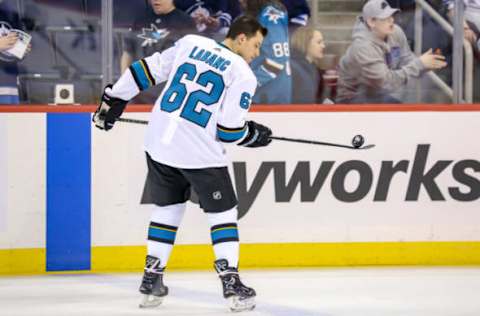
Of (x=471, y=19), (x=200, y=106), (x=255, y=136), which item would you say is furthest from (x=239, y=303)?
(x=471, y=19)

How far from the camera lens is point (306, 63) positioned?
524 centimetres

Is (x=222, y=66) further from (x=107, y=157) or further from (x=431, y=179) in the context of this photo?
(x=431, y=179)

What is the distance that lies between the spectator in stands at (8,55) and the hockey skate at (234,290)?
167 cm

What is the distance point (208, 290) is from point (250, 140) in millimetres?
798

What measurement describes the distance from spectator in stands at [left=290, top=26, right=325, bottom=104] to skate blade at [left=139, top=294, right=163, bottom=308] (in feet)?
5.22

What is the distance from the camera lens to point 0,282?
15.2ft

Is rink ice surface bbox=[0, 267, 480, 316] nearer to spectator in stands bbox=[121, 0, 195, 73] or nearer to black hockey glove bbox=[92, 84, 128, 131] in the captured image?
black hockey glove bbox=[92, 84, 128, 131]

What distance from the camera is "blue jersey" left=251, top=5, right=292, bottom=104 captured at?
5223 mm

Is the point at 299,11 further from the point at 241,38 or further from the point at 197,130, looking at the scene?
the point at 197,130

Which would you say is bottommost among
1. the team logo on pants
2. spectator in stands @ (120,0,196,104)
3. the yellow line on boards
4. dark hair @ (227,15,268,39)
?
the yellow line on boards


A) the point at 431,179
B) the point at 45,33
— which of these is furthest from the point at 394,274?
the point at 45,33

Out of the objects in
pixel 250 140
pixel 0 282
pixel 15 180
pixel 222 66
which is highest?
pixel 222 66

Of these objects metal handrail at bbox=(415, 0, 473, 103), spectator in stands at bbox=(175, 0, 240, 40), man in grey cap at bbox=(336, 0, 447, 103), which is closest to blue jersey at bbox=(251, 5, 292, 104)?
spectator in stands at bbox=(175, 0, 240, 40)

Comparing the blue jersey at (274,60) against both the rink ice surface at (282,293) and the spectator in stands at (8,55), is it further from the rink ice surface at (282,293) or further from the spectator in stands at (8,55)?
the spectator in stands at (8,55)
